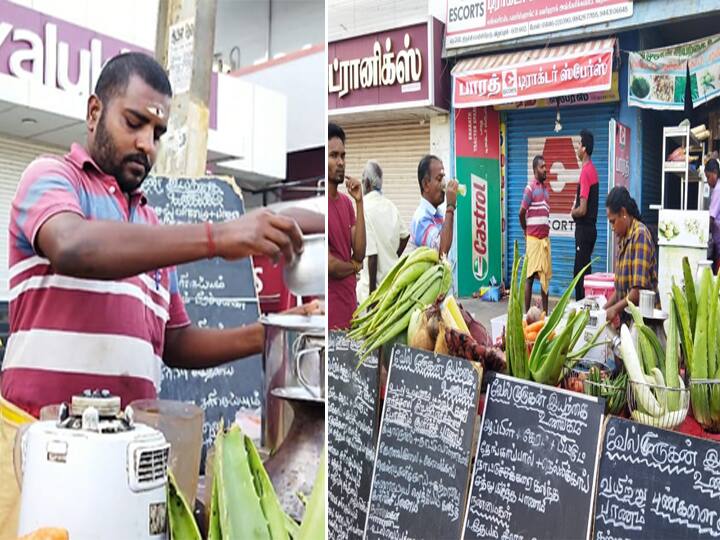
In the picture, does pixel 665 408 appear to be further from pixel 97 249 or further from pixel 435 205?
pixel 97 249

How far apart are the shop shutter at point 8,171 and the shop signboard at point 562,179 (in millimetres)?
1385

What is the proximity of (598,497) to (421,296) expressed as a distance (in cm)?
81

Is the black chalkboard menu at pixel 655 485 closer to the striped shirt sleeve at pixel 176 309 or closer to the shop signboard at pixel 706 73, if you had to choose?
the shop signboard at pixel 706 73

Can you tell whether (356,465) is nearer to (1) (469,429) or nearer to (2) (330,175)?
(1) (469,429)

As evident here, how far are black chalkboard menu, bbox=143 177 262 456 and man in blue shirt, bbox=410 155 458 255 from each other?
23.3 inches

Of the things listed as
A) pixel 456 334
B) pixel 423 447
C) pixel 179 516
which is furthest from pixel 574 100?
pixel 179 516

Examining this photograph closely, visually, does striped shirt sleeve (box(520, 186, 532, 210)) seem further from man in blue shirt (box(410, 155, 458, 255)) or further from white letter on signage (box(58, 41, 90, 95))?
white letter on signage (box(58, 41, 90, 95))

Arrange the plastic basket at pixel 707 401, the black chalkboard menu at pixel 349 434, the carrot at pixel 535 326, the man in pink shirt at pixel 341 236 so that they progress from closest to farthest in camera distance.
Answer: the plastic basket at pixel 707 401 < the carrot at pixel 535 326 < the man in pink shirt at pixel 341 236 < the black chalkboard menu at pixel 349 434

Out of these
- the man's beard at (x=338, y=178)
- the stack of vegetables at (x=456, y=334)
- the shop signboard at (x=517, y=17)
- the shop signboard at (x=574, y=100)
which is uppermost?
the shop signboard at (x=517, y=17)

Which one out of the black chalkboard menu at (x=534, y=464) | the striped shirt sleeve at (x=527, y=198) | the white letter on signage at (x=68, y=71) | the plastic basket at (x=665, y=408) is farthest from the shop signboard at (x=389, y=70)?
the plastic basket at (x=665, y=408)

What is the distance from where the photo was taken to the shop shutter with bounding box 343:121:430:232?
2.42 m

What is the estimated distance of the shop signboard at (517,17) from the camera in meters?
2.09

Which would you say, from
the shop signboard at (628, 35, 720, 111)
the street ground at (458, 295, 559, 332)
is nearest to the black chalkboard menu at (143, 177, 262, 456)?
the street ground at (458, 295, 559, 332)

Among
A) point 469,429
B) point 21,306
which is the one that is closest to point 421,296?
point 469,429
